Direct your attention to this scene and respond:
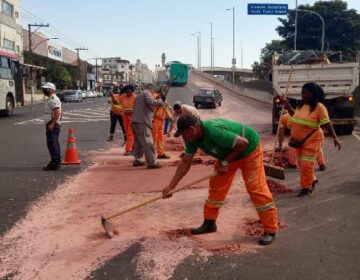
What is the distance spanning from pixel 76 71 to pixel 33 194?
82618 mm

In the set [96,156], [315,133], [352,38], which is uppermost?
[352,38]

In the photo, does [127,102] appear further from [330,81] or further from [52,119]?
[330,81]

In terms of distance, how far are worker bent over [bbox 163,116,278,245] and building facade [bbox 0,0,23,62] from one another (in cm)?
4453

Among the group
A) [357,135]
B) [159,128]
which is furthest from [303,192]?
[357,135]

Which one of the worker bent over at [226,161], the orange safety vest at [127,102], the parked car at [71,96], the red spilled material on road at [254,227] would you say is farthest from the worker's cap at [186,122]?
the parked car at [71,96]

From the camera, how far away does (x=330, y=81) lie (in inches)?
586

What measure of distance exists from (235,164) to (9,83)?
2112 centimetres

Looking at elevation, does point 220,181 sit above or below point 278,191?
above

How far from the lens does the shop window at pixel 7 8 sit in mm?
48028

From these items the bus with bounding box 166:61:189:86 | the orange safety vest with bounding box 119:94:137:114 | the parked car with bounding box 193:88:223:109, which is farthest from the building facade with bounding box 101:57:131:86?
the orange safety vest with bounding box 119:94:137:114

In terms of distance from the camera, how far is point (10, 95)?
80.5 feet

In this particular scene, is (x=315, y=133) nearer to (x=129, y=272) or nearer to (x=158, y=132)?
(x=129, y=272)

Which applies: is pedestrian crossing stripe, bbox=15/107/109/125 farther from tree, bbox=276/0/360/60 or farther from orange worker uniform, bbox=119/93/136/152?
tree, bbox=276/0/360/60

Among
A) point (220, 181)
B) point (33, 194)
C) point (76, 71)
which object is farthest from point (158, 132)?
point (76, 71)
